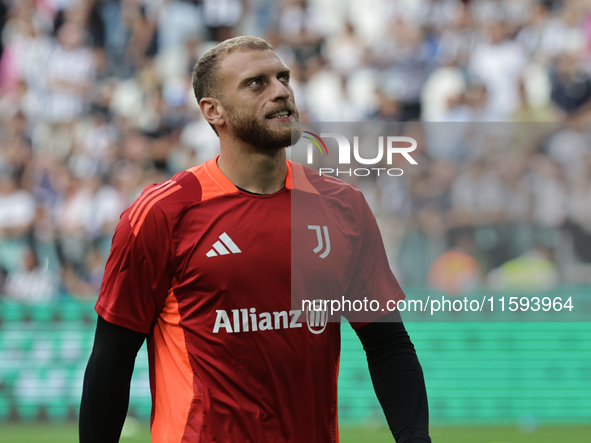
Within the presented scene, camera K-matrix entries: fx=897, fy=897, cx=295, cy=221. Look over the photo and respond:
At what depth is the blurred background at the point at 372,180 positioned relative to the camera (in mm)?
8016

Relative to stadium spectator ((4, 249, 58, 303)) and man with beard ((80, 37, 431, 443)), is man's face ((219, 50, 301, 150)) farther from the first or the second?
stadium spectator ((4, 249, 58, 303))

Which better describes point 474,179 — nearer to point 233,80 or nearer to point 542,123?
point 542,123

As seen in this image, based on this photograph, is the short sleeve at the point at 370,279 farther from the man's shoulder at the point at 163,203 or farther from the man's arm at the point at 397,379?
the man's shoulder at the point at 163,203

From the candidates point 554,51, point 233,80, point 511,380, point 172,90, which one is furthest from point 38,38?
point 233,80

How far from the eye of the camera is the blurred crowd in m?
8.00


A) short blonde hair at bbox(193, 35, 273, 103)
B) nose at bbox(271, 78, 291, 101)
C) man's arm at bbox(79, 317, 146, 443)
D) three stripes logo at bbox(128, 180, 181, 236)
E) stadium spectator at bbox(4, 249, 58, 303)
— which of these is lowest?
man's arm at bbox(79, 317, 146, 443)

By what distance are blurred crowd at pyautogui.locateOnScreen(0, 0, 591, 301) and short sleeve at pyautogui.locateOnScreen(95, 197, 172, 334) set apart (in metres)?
4.31

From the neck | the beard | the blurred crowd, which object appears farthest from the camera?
the blurred crowd

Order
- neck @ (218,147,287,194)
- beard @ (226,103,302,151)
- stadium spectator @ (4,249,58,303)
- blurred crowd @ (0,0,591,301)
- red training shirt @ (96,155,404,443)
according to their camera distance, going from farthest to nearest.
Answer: stadium spectator @ (4,249,58,303), blurred crowd @ (0,0,591,301), neck @ (218,147,287,194), beard @ (226,103,302,151), red training shirt @ (96,155,404,443)

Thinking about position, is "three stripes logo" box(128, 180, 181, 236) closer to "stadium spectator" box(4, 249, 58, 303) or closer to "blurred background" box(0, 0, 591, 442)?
"blurred background" box(0, 0, 591, 442)

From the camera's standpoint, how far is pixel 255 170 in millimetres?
3434

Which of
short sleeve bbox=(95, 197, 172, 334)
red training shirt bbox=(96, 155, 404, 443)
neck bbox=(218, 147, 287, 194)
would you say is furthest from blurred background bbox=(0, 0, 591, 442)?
short sleeve bbox=(95, 197, 172, 334)

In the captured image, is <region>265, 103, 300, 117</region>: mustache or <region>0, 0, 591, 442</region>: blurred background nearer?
<region>265, 103, 300, 117</region>: mustache

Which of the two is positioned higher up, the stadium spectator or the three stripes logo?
the stadium spectator
